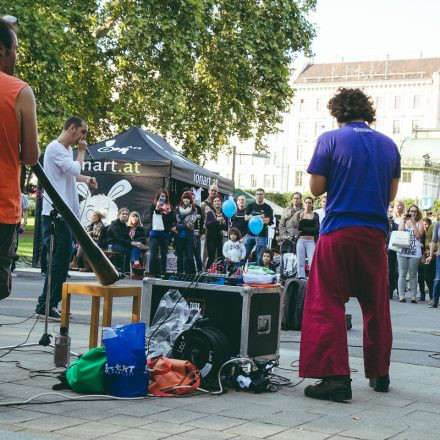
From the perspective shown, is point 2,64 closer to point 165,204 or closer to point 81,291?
point 81,291

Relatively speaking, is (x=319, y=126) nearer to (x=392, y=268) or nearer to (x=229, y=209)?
(x=229, y=209)

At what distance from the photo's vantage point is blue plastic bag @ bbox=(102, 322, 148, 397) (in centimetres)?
539

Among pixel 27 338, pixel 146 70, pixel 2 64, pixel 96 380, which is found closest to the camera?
pixel 2 64

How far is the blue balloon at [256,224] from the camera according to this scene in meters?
19.6

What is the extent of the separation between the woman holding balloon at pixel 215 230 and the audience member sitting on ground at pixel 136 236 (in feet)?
4.78

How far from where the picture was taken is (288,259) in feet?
59.7

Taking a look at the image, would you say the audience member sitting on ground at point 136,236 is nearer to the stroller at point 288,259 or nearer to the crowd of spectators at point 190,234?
the crowd of spectators at point 190,234

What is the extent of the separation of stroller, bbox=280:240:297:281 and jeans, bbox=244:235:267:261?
3.22ft

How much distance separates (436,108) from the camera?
383 ft

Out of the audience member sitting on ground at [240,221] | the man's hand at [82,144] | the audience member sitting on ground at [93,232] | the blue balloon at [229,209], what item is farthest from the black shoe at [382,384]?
the blue balloon at [229,209]

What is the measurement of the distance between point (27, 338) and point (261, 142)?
102 ft

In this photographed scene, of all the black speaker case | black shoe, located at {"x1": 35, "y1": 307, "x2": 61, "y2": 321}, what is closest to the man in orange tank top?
the black speaker case

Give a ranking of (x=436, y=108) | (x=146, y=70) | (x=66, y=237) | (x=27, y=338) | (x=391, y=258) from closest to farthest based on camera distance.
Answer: (x=27, y=338) → (x=66, y=237) → (x=391, y=258) → (x=146, y=70) → (x=436, y=108)

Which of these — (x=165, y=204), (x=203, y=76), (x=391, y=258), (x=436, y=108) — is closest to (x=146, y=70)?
(x=203, y=76)
